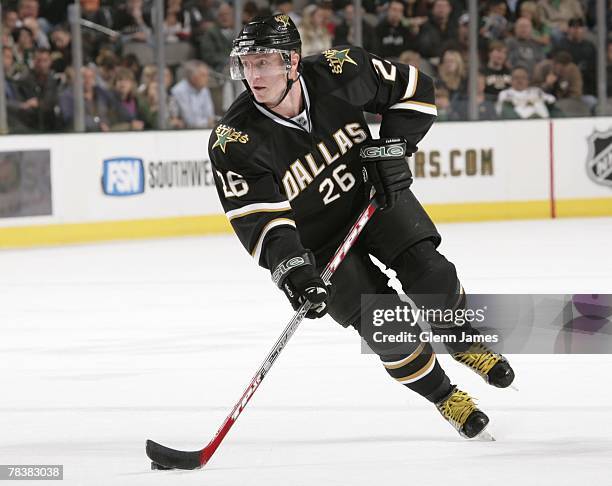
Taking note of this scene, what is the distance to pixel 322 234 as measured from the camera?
316 cm

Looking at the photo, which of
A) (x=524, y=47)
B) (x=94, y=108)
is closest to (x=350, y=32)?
(x=524, y=47)

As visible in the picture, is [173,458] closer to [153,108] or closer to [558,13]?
[153,108]

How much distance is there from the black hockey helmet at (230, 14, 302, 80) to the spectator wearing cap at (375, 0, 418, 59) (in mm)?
5826

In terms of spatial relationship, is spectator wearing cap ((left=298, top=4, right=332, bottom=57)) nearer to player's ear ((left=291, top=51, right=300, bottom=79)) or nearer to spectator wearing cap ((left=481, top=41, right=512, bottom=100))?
spectator wearing cap ((left=481, top=41, right=512, bottom=100))

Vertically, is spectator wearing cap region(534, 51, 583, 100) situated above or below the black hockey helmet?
below

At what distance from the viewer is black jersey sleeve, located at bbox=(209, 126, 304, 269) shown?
113 inches

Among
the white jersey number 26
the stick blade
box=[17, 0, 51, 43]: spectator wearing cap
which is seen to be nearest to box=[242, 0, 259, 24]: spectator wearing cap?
box=[17, 0, 51, 43]: spectator wearing cap

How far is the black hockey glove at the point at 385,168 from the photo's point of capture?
→ 304cm

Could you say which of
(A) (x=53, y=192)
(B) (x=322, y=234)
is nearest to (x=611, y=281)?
(B) (x=322, y=234)

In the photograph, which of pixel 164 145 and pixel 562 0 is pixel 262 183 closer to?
pixel 164 145

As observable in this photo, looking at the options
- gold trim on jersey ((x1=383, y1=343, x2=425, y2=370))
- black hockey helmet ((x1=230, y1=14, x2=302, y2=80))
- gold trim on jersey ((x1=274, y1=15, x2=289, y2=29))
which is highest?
gold trim on jersey ((x1=274, y1=15, x2=289, y2=29))

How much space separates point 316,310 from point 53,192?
493 cm

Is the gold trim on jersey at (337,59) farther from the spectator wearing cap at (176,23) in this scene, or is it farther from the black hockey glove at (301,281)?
the spectator wearing cap at (176,23)

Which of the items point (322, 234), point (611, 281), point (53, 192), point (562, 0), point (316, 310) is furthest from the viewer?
point (562, 0)
